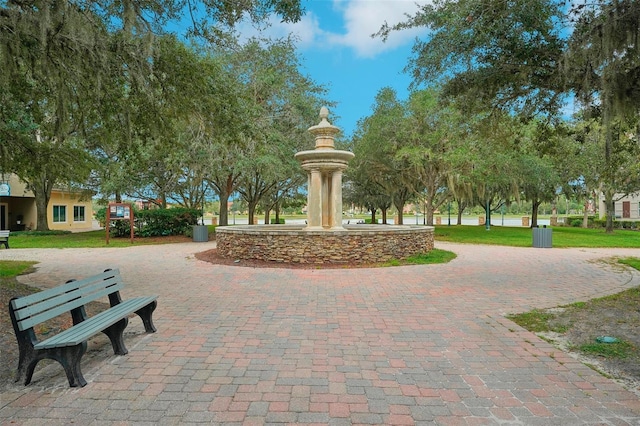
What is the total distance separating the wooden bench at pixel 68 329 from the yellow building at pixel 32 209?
25.5 metres

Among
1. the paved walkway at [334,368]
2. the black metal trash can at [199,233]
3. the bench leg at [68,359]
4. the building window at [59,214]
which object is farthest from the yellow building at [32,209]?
the bench leg at [68,359]

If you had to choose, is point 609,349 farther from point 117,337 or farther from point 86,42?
point 86,42

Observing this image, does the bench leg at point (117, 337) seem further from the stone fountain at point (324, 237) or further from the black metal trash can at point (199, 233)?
the black metal trash can at point (199, 233)

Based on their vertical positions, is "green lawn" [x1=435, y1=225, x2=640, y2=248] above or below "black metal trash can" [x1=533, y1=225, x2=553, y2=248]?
below

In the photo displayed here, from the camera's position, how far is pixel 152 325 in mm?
4977

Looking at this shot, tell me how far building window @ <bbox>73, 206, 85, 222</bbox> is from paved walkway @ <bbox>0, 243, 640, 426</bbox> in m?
33.4

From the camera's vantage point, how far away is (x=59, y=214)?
110 feet

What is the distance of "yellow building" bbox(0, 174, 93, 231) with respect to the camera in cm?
2848

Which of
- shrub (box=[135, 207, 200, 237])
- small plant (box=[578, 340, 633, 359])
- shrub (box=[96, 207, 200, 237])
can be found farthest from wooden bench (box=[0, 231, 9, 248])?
small plant (box=[578, 340, 633, 359])

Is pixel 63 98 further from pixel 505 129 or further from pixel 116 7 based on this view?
pixel 505 129

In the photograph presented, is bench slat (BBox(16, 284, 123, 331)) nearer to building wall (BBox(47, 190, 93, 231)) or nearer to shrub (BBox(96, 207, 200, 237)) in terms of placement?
shrub (BBox(96, 207, 200, 237))

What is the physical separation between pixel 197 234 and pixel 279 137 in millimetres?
6186

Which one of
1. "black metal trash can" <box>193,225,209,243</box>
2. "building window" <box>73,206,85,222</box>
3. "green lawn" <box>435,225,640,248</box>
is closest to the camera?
"green lawn" <box>435,225,640,248</box>

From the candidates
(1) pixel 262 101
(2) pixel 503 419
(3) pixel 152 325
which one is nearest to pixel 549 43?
(2) pixel 503 419
